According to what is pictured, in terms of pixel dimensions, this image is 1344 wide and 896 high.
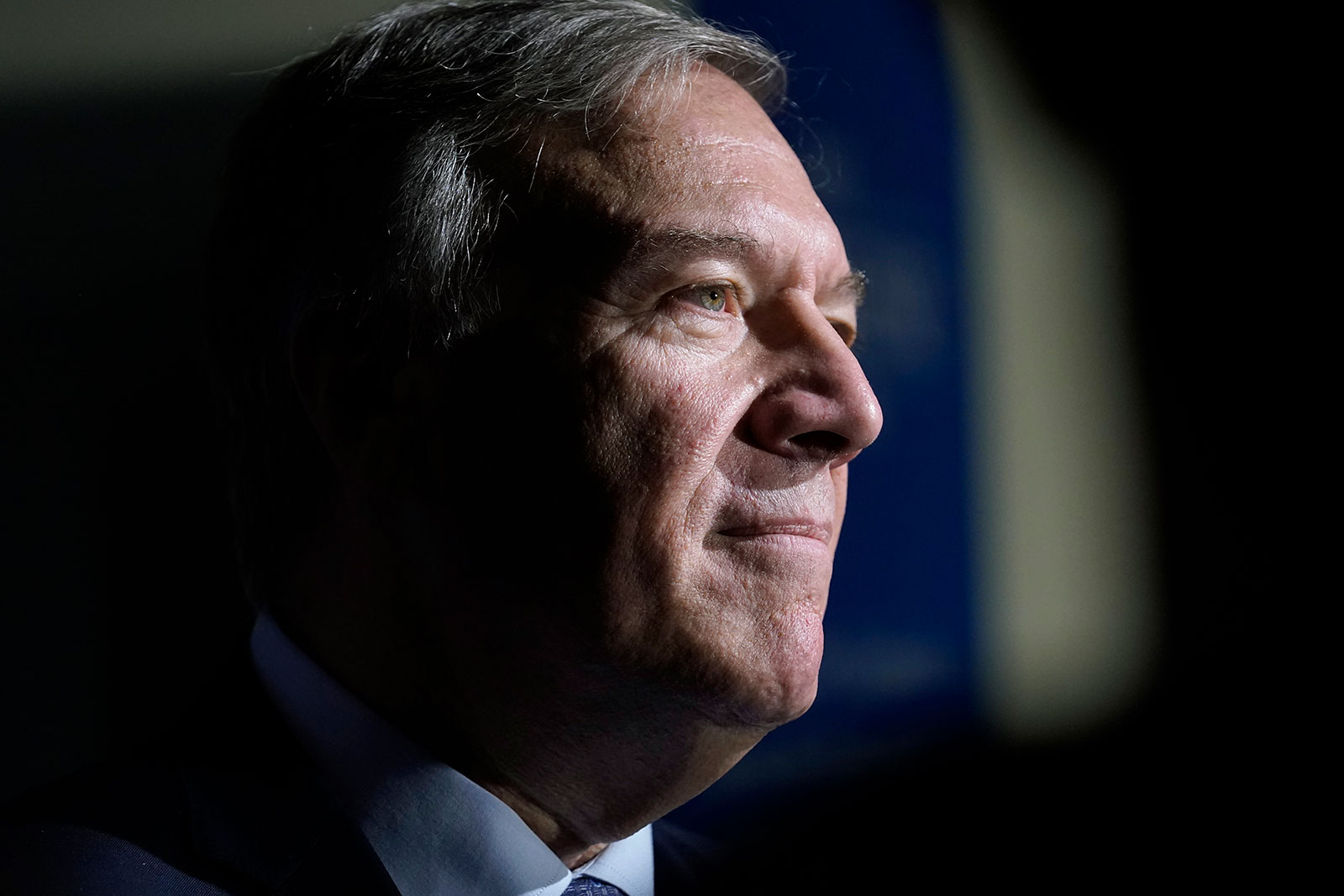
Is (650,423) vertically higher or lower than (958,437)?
higher

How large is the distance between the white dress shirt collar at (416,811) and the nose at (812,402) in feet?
1.52

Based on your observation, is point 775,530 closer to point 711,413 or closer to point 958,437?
point 711,413

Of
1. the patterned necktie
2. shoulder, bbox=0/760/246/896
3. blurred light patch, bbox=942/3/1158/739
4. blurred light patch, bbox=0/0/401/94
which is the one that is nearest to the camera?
shoulder, bbox=0/760/246/896

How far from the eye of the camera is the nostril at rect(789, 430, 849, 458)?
2.98ft

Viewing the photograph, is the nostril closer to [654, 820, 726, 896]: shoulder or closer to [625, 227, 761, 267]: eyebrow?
[625, 227, 761, 267]: eyebrow

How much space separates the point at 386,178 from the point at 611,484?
0.42 meters

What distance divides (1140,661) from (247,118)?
1.52 metres

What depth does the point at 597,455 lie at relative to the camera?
838 mm

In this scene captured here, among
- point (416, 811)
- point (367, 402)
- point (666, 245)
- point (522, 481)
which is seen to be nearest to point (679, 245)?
point (666, 245)

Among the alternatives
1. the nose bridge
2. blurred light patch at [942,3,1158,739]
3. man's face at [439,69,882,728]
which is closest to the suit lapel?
man's face at [439,69,882,728]

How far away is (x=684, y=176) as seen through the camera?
0.90 metres

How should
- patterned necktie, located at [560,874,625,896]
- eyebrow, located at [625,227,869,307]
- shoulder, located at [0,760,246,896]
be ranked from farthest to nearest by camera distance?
patterned necktie, located at [560,874,625,896] → eyebrow, located at [625,227,869,307] → shoulder, located at [0,760,246,896]

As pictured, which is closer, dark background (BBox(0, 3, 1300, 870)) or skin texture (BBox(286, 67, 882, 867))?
skin texture (BBox(286, 67, 882, 867))

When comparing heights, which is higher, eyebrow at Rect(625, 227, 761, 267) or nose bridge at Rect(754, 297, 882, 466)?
eyebrow at Rect(625, 227, 761, 267)
